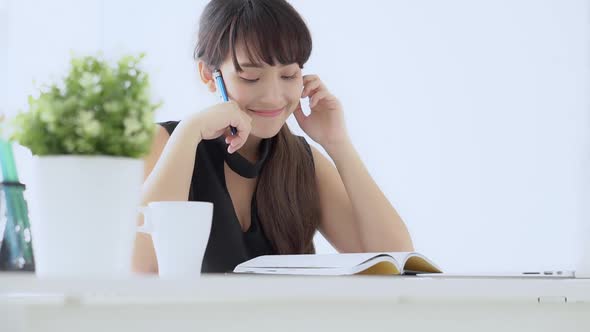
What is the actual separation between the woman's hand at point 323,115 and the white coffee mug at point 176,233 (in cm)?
95

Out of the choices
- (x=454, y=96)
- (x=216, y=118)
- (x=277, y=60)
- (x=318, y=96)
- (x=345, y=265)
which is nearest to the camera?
(x=345, y=265)

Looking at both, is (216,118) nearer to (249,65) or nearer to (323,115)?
(249,65)

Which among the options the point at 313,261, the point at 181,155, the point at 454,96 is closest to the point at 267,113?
the point at 181,155

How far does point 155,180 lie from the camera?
135 cm

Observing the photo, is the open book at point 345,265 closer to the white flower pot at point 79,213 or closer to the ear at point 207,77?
the white flower pot at point 79,213

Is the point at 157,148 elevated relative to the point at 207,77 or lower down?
lower down

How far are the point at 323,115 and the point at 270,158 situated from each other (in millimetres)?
161

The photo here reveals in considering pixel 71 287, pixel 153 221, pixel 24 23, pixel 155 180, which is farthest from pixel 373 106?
pixel 71 287

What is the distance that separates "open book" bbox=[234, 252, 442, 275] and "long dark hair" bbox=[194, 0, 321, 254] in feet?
1.98

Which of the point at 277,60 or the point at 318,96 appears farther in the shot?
the point at 318,96

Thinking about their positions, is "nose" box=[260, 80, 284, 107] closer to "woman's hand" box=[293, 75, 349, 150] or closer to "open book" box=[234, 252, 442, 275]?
"woman's hand" box=[293, 75, 349, 150]

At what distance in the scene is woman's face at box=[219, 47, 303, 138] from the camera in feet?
5.46

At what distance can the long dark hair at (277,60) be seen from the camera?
5.38 feet

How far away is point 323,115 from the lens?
179 cm
